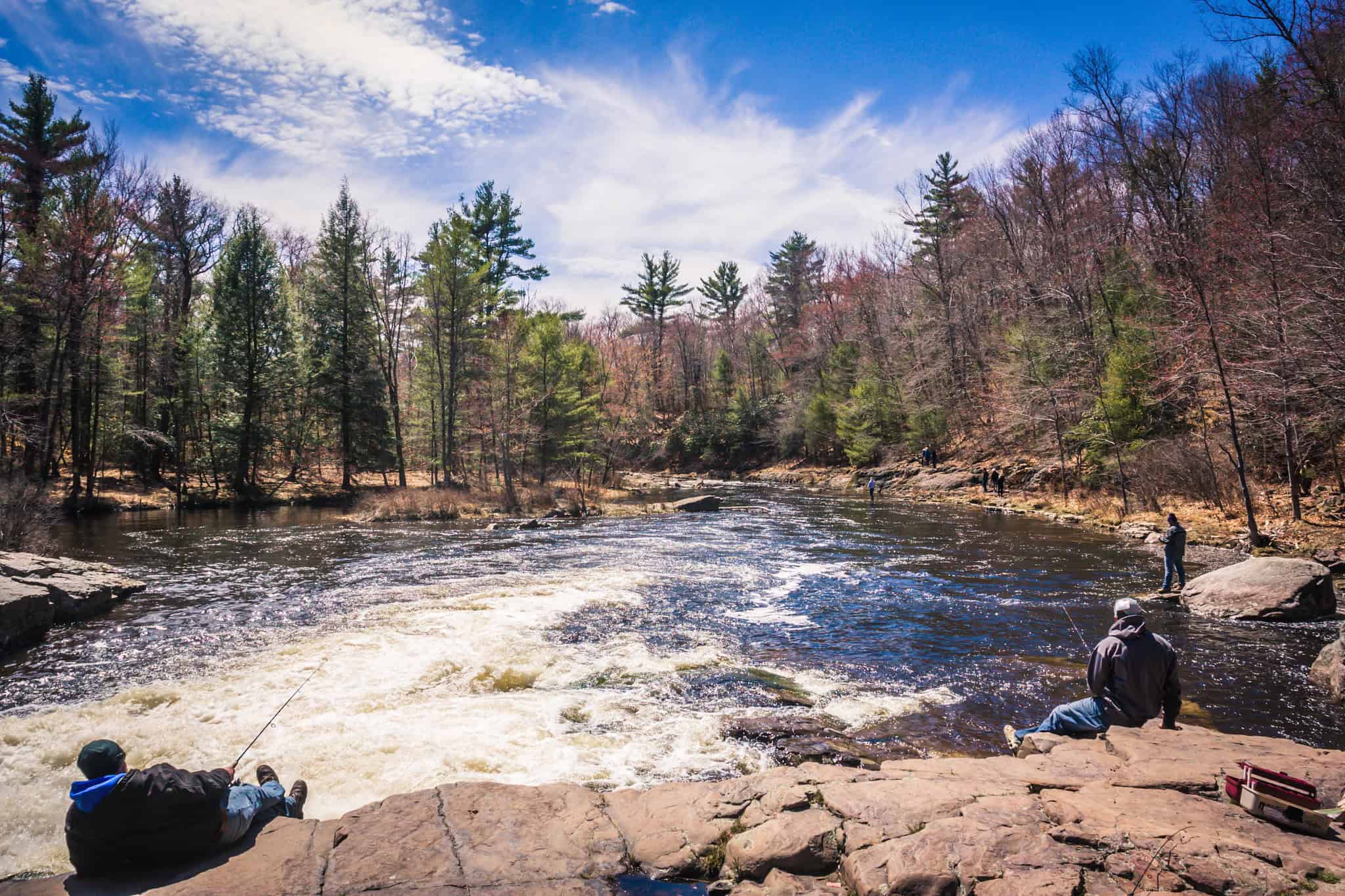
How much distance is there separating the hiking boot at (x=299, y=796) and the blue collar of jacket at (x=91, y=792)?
1.35 metres

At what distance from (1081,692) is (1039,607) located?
13.3 ft

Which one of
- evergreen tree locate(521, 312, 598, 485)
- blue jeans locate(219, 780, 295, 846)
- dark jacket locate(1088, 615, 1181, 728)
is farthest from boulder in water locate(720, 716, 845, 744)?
evergreen tree locate(521, 312, 598, 485)

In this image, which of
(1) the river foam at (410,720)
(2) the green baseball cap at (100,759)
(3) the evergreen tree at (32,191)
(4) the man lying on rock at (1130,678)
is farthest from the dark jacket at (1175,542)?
(3) the evergreen tree at (32,191)

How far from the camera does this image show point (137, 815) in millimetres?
4062

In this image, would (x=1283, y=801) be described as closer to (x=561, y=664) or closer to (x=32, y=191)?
(x=561, y=664)

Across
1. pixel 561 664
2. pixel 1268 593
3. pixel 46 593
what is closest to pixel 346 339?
pixel 46 593

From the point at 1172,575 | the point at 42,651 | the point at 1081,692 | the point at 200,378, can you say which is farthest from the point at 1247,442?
the point at 200,378

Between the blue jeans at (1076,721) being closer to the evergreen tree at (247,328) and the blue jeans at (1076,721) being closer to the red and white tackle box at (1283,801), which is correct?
the red and white tackle box at (1283,801)

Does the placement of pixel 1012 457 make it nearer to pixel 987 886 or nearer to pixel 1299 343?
pixel 1299 343

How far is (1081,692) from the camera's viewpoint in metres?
7.82

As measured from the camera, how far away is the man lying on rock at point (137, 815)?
4.02 meters

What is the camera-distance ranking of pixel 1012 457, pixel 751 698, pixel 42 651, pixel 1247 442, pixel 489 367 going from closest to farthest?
pixel 751 698 → pixel 42 651 → pixel 1247 442 → pixel 1012 457 → pixel 489 367

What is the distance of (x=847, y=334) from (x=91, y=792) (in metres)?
48.1

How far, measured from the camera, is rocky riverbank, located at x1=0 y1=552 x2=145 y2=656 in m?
9.41
